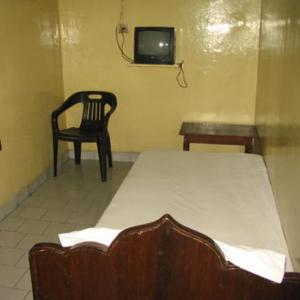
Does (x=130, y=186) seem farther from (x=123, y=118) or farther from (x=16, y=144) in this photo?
(x=123, y=118)

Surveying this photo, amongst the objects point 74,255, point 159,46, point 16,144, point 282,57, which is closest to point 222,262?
point 74,255

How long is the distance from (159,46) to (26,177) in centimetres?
187

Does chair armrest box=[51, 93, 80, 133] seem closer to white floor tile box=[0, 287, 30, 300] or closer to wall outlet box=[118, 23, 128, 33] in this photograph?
wall outlet box=[118, 23, 128, 33]

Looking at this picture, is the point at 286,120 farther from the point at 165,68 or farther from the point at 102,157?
the point at 165,68

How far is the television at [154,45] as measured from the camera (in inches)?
151

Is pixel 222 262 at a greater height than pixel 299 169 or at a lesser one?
lesser

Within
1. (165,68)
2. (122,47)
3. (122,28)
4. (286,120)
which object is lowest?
(286,120)

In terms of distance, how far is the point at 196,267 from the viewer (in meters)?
1.22

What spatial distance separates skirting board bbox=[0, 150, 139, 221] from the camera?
10.2 feet

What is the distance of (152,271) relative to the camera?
4.07ft

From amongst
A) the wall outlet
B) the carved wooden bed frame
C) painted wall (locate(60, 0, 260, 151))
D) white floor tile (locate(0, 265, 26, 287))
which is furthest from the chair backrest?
the carved wooden bed frame

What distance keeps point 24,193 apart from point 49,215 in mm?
454

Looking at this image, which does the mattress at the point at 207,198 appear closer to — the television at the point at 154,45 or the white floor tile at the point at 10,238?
the white floor tile at the point at 10,238

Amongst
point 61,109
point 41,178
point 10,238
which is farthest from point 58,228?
point 61,109
